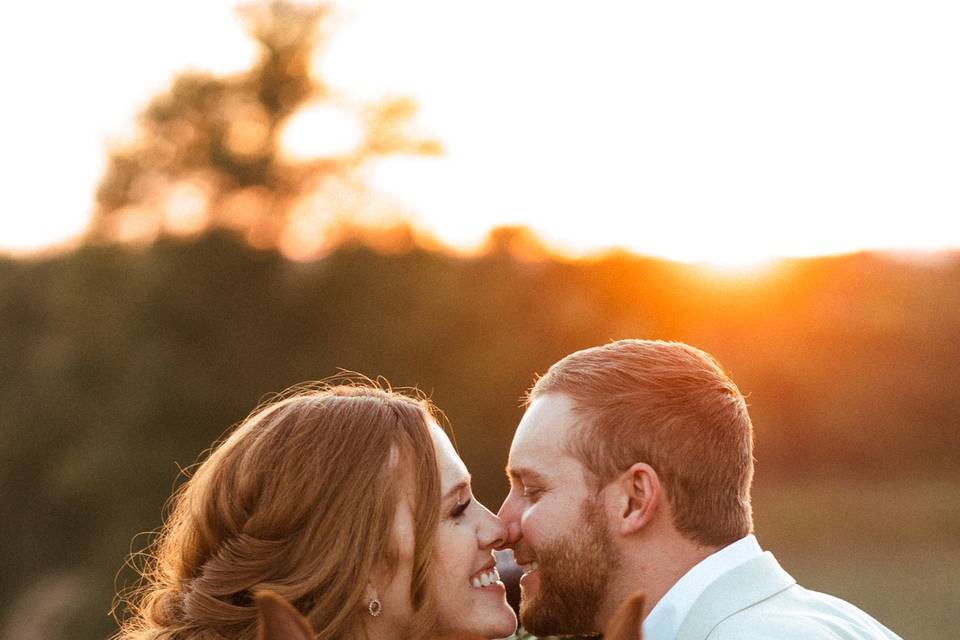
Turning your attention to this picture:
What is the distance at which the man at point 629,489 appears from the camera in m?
3.89

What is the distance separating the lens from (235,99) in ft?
63.8

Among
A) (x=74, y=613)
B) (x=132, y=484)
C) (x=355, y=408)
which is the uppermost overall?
(x=355, y=408)

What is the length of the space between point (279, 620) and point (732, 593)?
170 cm

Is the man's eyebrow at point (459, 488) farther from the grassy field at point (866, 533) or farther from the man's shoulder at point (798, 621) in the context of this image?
the grassy field at point (866, 533)

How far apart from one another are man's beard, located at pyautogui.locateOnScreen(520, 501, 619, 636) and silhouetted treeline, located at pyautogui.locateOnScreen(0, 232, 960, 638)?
11.6 m

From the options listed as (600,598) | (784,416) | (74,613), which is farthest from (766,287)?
(600,598)

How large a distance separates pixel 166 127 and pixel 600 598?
653 inches

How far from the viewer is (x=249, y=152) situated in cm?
1923

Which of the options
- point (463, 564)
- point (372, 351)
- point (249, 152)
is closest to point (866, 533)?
point (372, 351)

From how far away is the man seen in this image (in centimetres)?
389

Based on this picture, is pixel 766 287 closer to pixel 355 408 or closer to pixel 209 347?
pixel 209 347

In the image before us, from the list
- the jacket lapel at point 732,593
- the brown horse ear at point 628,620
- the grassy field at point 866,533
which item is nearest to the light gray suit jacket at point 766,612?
the jacket lapel at point 732,593

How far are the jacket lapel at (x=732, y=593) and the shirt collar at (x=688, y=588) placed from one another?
0.16 feet

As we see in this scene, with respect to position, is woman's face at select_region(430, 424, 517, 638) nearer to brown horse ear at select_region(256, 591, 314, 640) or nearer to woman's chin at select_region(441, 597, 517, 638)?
woman's chin at select_region(441, 597, 517, 638)
